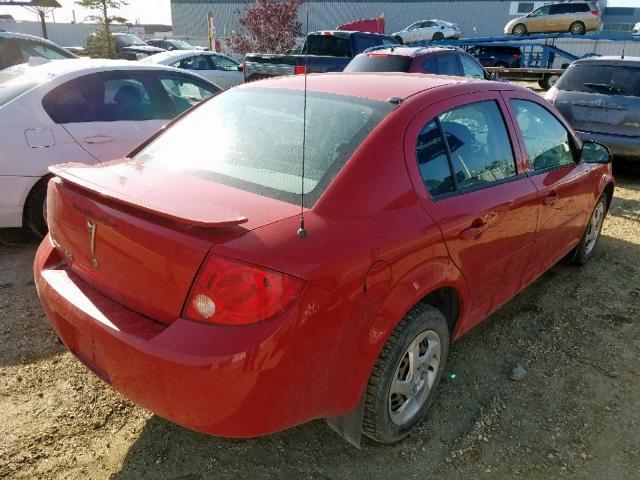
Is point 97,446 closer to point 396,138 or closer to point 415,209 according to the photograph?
point 415,209

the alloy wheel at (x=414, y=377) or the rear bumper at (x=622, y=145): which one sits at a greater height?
the rear bumper at (x=622, y=145)

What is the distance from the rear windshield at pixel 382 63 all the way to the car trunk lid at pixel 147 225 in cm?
686

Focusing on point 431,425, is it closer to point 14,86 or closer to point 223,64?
point 14,86

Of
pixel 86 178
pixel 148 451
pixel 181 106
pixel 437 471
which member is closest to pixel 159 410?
pixel 148 451

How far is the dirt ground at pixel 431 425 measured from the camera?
2.29 m

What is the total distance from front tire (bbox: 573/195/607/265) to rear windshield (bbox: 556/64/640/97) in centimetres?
332

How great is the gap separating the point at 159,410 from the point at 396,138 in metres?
1.47

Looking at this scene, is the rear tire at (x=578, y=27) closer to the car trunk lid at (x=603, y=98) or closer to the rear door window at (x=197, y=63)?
the car trunk lid at (x=603, y=98)

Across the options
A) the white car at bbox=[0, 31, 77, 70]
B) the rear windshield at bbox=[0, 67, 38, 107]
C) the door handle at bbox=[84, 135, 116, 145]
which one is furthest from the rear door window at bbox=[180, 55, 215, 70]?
the door handle at bbox=[84, 135, 116, 145]

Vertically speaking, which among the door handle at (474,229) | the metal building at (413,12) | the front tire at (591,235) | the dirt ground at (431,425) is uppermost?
the metal building at (413,12)

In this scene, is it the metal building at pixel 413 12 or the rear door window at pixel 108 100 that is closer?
the rear door window at pixel 108 100

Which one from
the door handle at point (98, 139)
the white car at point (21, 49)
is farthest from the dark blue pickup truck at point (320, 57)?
the door handle at point (98, 139)

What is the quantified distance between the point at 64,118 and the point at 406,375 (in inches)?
141

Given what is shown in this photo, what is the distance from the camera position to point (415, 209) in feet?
7.18
